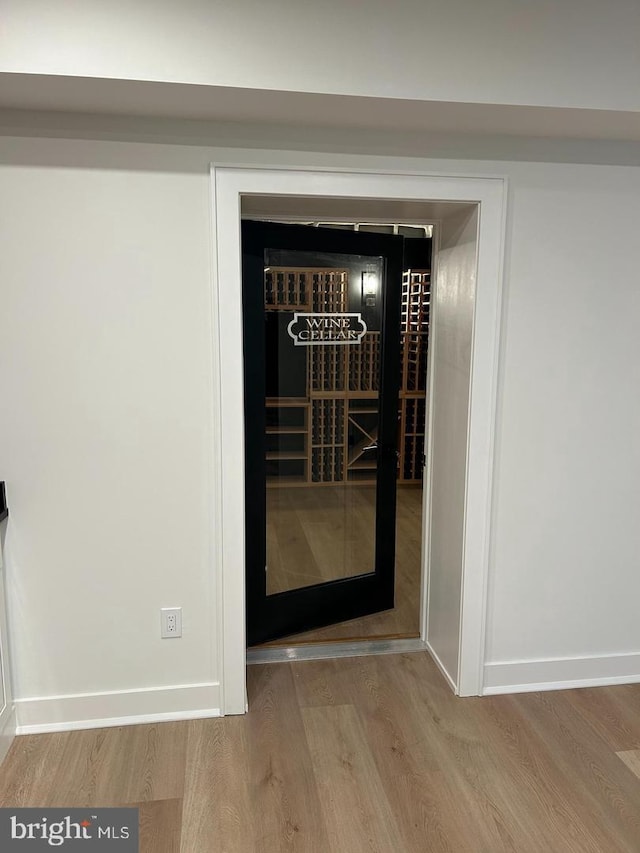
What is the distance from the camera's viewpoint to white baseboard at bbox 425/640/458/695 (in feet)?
9.40

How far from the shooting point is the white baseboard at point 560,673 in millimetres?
2859

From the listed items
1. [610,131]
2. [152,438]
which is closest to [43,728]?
[152,438]

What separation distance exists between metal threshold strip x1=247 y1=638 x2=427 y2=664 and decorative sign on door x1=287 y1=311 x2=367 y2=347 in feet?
4.80

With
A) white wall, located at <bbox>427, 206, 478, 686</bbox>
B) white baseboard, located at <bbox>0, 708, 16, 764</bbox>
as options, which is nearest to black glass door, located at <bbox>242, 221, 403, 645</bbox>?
white wall, located at <bbox>427, 206, 478, 686</bbox>

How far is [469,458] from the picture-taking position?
270cm

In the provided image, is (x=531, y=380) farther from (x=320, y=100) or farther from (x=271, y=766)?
(x=271, y=766)

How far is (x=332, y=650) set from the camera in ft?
10.4

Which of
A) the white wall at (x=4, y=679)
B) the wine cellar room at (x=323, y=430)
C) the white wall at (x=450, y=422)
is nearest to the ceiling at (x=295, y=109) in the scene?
the white wall at (x=450, y=422)

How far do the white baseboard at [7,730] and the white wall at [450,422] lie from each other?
5.91ft

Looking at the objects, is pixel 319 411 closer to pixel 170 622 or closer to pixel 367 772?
pixel 170 622

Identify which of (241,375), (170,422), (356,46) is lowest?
(170,422)

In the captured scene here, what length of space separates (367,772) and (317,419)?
1.52m

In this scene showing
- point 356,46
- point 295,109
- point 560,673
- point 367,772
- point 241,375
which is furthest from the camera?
point 560,673

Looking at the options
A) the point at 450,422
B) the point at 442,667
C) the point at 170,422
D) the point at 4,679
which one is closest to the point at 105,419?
the point at 170,422
